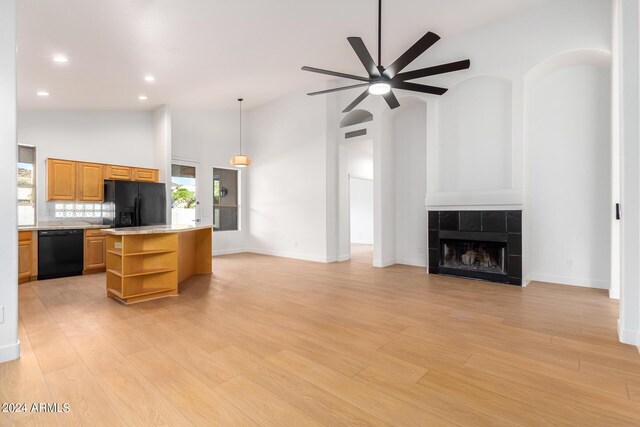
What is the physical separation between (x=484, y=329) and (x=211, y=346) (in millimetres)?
2543

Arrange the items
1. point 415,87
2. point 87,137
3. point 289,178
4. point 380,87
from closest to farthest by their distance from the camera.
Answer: point 380,87 → point 415,87 → point 87,137 → point 289,178

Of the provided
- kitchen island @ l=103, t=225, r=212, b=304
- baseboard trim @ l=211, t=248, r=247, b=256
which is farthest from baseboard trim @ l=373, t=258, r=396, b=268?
baseboard trim @ l=211, t=248, r=247, b=256

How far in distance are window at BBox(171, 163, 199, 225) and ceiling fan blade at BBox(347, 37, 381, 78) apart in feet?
19.4

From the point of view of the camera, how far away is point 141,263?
412cm

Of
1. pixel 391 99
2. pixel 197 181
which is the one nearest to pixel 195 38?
pixel 391 99

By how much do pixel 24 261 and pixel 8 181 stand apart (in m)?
3.76

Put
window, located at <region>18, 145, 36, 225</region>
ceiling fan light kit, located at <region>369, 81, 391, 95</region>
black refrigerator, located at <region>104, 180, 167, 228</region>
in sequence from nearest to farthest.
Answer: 1. ceiling fan light kit, located at <region>369, 81, 391, 95</region>
2. window, located at <region>18, 145, 36, 225</region>
3. black refrigerator, located at <region>104, 180, 167, 228</region>

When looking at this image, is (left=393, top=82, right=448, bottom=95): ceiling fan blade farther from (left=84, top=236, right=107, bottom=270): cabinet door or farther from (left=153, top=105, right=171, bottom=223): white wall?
(left=84, top=236, right=107, bottom=270): cabinet door

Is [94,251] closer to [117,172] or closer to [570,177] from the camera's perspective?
[117,172]

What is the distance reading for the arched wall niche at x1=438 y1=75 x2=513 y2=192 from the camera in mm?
5016

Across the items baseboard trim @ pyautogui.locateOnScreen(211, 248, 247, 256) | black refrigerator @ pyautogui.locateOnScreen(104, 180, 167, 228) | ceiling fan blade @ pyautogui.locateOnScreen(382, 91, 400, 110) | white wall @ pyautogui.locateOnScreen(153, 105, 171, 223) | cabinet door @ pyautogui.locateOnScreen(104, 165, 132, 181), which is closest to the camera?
ceiling fan blade @ pyautogui.locateOnScreen(382, 91, 400, 110)

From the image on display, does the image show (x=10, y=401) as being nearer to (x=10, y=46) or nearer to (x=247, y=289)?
(x=10, y=46)

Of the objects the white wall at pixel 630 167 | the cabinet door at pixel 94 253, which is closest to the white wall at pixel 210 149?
the cabinet door at pixel 94 253

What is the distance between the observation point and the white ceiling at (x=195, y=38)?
3693mm
